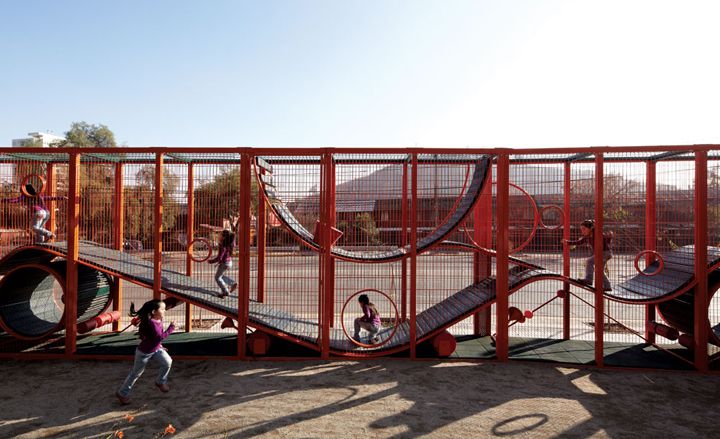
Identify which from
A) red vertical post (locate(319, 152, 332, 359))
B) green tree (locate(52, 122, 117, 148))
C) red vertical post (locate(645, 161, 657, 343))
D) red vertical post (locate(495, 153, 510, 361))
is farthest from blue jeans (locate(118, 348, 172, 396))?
green tree (locate(52, 122, 117, 148))

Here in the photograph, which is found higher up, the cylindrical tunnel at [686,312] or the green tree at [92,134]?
the green tree at [92,134]

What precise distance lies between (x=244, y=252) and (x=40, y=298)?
4391mm

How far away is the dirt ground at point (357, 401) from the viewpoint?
4.01 metres

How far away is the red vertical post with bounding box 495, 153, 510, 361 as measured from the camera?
5995mm

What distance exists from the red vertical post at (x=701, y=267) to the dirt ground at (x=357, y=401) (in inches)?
15.0

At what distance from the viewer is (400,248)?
259 inches

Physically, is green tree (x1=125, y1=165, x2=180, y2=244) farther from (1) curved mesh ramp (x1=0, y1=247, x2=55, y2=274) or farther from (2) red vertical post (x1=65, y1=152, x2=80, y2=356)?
(1) curved mesh ramp (x1=0, y1=247, x2=55, y2=274)

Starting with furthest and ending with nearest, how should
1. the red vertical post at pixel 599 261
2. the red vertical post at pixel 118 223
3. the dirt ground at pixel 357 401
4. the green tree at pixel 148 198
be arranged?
the red vertical post at pixel 118 223
the green tree at pixel 148 198
the red vertical post at pixel 599 261
the dirt ground at pixel 357 401

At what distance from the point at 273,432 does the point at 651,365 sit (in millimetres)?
5674

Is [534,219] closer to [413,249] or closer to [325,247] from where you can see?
[413,249]

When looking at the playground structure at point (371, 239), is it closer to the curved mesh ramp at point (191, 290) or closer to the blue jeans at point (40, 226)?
the curved mesh ramp at point (191, 290)

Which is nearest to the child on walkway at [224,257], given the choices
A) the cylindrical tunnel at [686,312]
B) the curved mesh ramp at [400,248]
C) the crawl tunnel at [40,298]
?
the curved mesh ramp at [400,248]

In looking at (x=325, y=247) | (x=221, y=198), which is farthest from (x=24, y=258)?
(x=325, y=247)

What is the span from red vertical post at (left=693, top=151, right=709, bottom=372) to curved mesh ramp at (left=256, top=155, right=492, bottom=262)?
3042 mm
